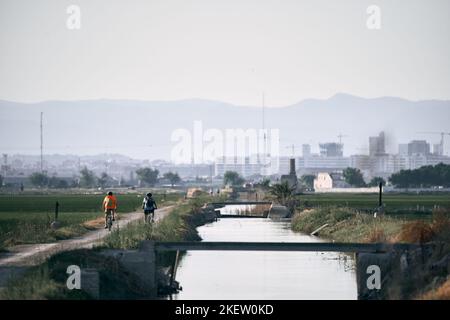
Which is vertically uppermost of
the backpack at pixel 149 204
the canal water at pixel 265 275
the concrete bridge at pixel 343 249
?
the backpack at pixel 149 204

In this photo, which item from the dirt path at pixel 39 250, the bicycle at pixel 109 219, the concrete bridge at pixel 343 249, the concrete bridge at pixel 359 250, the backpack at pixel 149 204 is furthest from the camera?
the bicycle at pixel 109 219

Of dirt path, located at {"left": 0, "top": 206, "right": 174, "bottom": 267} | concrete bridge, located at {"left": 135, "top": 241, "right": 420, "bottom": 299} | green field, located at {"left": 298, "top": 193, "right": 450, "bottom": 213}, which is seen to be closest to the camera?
dirt path, located at {"left": 0, "top": 206, "right": 174, "bottom": 267}

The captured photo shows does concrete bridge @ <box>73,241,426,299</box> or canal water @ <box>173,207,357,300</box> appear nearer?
concrete bridge @ <box>73,241,426,299</box>

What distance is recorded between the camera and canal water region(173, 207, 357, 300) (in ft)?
141

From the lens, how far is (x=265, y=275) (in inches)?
1956

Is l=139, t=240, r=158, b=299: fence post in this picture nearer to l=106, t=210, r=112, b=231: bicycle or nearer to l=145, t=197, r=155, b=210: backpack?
l=145, t=197, r=155, b=210: backpack

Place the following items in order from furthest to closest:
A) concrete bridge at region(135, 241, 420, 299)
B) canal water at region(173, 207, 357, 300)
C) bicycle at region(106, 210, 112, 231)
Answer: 1. bicycle at region(106, 210, 112, 231)
2. canal water at region(173, 207, 357, 300)
3. concrete bridge at region(135, 241, 420, 299)

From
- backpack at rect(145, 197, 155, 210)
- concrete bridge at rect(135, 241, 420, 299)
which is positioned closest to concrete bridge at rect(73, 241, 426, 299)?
concrete bridge at rect(135, 241, 420, 299)

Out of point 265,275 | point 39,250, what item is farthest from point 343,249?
point 39,250

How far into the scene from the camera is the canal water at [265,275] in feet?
141

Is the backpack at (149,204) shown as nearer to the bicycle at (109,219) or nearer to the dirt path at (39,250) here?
the bicycle at (109,219)

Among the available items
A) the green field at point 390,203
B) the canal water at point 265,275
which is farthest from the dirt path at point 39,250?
the green field at point 390,203

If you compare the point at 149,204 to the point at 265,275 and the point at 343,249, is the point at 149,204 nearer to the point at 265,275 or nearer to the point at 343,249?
the point at 265,275
